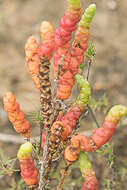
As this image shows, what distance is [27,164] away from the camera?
44.5 inches

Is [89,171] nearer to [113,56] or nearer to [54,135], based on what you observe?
[54,135]

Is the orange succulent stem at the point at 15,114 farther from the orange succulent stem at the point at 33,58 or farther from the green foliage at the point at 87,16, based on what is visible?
the green foliage at the point at 87,16

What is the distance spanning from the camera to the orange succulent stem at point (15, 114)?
1157mm

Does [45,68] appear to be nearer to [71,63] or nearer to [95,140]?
[71,63]

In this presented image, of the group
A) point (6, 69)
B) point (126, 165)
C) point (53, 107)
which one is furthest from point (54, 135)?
point (6, 69)

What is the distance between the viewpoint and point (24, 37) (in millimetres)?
3777

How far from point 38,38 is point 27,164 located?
106 inches

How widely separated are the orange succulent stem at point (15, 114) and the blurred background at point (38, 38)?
1.34 meters

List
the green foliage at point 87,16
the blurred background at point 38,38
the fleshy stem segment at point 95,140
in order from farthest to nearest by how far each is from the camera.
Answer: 1. the blurred background at point 38,38
2. the fleshy stem segment at point 95,140
3. the green foliage at point 87,16

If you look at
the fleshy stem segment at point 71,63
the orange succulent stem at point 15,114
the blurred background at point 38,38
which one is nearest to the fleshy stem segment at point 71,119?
the fleshy stem segment at point 71,63

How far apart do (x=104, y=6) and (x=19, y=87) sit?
1527 mm

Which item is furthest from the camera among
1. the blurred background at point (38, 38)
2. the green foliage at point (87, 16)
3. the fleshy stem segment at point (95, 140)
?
the blurred background at point (38, 38)

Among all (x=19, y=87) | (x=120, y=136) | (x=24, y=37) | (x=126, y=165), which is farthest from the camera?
(x=24, y=37)

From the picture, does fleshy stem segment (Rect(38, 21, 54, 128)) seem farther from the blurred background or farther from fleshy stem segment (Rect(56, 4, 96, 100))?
the blurred background
